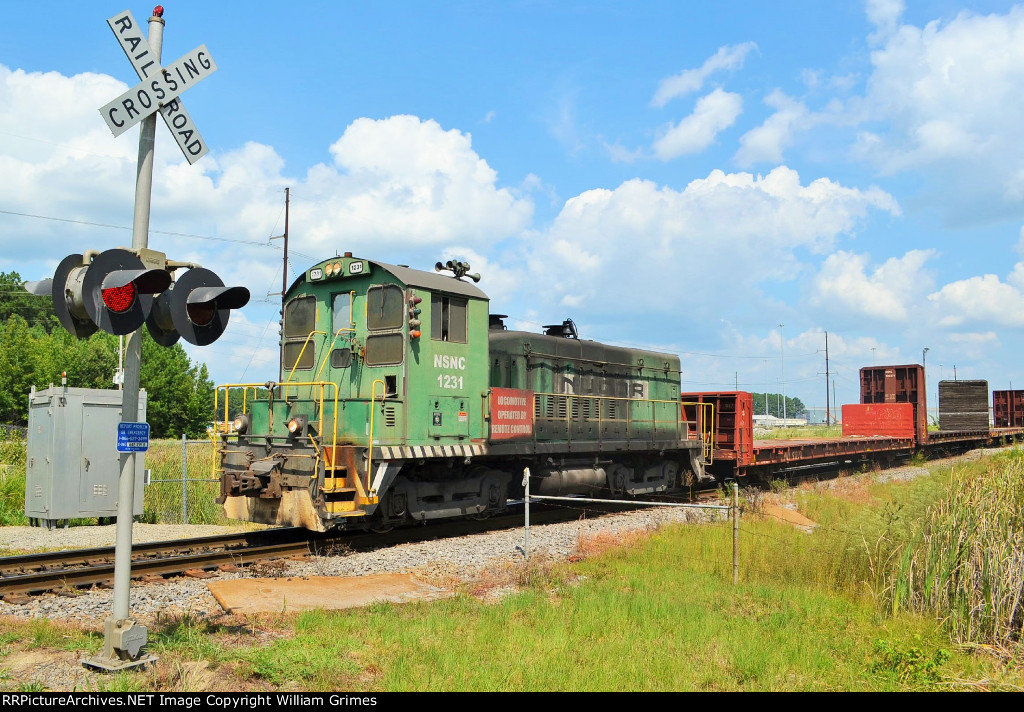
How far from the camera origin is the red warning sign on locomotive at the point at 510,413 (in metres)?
12.9

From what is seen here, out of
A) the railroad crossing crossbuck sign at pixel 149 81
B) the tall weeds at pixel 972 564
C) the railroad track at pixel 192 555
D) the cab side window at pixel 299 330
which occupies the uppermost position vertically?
the railroad crossing crossbuck sign at pixel 149 81

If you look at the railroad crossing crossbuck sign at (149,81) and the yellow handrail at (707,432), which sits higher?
the railroad crossing crossbuck sign at (149,81)

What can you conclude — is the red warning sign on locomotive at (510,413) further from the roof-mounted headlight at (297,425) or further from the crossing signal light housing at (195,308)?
the crossing signal light housing at (195,308)

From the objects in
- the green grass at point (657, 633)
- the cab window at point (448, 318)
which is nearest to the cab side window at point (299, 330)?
the cab window at point (448, 318)

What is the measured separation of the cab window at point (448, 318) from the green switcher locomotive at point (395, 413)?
2 cm

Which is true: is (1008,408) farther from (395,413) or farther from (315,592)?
(315,592)

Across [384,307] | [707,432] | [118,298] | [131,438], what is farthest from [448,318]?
[707,432]

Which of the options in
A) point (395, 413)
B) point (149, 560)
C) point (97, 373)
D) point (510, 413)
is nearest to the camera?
point (149, 560)

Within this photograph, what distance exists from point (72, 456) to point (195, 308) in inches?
401

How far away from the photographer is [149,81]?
578cm

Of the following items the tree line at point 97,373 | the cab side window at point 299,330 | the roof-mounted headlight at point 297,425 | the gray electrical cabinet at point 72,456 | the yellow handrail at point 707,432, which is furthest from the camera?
the tree line at point 97,373

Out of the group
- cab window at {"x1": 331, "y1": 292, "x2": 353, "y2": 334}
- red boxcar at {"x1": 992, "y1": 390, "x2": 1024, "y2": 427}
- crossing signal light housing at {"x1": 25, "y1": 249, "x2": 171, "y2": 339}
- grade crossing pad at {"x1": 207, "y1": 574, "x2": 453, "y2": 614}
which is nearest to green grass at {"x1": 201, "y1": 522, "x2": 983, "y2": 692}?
grade crossing pad at {"x1": 207, "y1": 574, "x2": 453, "y2": 614}

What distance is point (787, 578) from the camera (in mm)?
9172

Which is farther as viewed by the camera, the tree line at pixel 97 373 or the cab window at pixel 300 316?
the tree line at pixel 97 373
